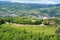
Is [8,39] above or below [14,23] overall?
above

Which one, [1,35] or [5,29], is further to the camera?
[5,29]

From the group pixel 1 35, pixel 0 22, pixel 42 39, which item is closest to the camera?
pixel 42 39

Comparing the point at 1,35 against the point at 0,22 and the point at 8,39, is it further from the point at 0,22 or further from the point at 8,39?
the point at 0,22

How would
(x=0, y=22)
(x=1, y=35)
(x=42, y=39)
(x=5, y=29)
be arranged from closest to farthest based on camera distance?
(x=42, y=39)
(x=1, y=35)
(x=5, y=29)
(x=0, y=22)

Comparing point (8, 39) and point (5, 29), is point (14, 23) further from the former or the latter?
point (8, 39)

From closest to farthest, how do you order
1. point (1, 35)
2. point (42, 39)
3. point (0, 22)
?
point (42, 39), point (1, 35), point (0, 22)

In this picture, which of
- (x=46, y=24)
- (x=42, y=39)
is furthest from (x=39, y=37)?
(x=46, y=24)

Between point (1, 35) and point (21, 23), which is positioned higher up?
point (1, 35)

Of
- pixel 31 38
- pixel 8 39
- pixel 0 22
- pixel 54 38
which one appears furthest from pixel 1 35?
pixel 0 22

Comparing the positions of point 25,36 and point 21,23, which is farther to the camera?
point 21,23
